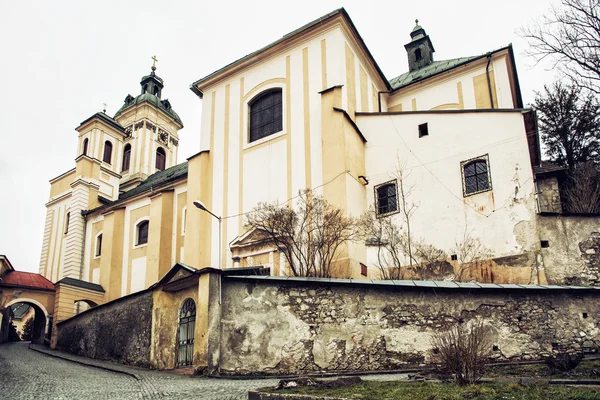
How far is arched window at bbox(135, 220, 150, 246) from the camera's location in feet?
90.4

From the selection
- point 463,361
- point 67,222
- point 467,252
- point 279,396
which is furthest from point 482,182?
point 67,222

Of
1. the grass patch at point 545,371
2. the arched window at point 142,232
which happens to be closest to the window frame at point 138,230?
the arched window at point 142,232

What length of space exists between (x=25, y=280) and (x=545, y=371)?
25.7 meters

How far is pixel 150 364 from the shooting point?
529 inches

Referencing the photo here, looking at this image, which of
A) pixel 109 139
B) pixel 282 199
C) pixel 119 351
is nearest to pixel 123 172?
pixel 109 139

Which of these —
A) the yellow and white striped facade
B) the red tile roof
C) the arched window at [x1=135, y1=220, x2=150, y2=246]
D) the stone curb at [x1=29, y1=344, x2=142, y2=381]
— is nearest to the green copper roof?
the yellow and white striped facade

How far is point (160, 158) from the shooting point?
4034 centimetres

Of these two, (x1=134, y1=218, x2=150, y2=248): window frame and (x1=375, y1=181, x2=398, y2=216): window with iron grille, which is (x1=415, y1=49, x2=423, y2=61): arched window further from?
(x1=134, y1=218, x2=150, y2=248): window frame

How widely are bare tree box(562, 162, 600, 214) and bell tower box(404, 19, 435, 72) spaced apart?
11.3 meters

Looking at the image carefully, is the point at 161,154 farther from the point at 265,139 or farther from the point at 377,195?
the point at 377,195

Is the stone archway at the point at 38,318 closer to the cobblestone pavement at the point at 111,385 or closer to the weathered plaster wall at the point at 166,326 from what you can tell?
the cobblestone pavement at the point at 111,385

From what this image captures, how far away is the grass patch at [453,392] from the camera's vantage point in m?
6.28

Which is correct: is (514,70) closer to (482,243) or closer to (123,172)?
(482,243)

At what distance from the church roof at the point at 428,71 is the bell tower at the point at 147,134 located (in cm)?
1943
